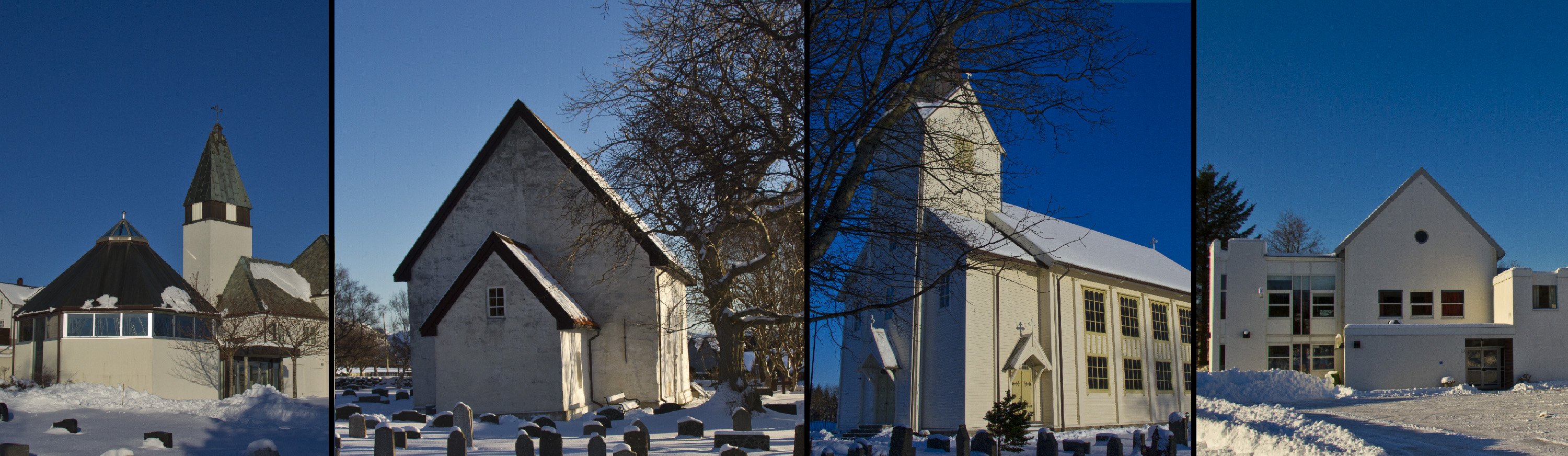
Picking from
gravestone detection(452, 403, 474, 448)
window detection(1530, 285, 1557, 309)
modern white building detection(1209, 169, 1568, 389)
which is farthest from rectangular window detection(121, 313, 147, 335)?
window detection(1530, 285, 1557, 309)

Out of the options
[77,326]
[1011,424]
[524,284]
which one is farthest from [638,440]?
[77,326]

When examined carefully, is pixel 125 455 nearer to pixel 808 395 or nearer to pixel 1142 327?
pixel 808 395

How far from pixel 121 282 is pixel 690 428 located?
3.87 meters

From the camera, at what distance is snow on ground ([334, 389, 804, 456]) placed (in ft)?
19.1

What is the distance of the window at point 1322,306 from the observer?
7.55m

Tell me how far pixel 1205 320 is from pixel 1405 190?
344 centimetres

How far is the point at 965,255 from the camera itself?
4.11 metres

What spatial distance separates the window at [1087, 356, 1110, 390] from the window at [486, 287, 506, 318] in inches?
159

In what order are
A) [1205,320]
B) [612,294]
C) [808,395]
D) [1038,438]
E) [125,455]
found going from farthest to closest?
[1205,320]
[612,294]
[125,455]
[808,395]
[1038,438]

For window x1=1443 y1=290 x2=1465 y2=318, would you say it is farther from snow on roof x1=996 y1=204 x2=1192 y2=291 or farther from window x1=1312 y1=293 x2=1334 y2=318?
snow on roof x1=996 y1=204 x2=1192 y2=291

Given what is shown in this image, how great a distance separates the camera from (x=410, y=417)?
659 cm

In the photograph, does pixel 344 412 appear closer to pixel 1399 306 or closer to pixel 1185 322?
pixel 1185 322

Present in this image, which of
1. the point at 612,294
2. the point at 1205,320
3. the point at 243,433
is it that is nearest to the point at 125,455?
the point at 243,433

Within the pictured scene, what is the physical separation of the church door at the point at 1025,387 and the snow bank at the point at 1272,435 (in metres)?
2.19
